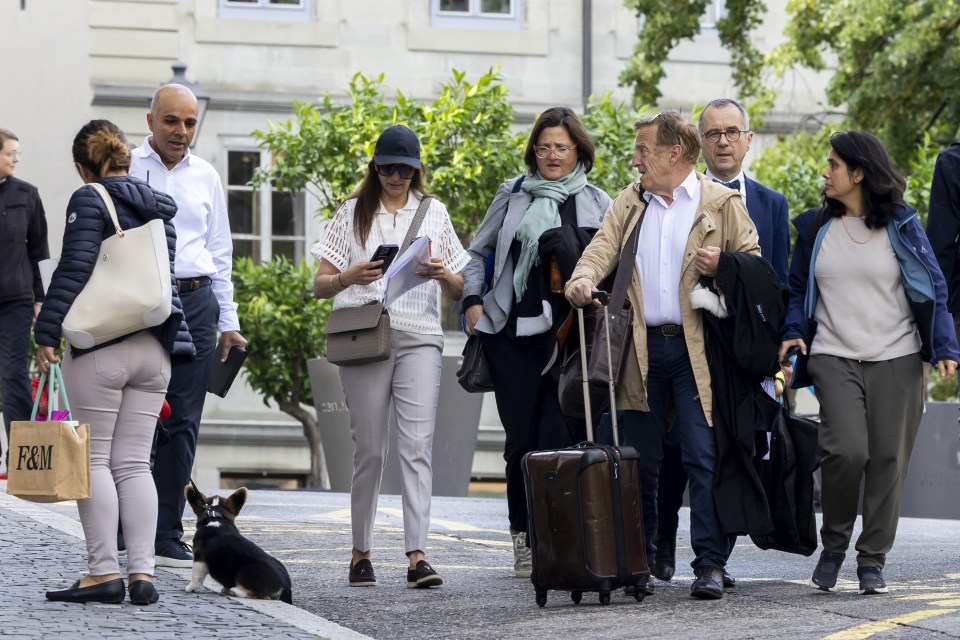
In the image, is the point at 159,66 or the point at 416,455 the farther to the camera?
the point at 159,66

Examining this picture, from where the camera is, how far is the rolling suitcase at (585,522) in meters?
6.88

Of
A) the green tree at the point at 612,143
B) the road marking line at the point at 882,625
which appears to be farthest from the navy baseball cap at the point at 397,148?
the green tree at the point at 612,143

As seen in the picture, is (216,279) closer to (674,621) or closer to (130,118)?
(674,621)

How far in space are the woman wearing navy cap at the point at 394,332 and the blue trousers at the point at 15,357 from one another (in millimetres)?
4190

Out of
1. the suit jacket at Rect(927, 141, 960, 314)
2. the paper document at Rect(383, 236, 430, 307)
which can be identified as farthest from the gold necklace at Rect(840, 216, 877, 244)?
the paper document at Rect(383, 236, 430, 307)

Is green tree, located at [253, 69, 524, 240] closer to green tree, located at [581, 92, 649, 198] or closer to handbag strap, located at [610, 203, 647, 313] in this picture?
green tree, located at [581, 92, 649, 198]

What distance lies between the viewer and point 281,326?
62.4 feet

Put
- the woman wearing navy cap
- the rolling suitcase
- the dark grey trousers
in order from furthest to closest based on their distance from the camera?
the woman wearing navy cap < the dark grey trousers < the rolling suitcase

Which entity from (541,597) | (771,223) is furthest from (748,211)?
(541,597)

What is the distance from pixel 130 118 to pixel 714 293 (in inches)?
682

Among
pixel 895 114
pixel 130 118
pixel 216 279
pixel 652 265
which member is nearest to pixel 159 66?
pixel 130 118

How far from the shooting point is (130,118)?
23.5 metres

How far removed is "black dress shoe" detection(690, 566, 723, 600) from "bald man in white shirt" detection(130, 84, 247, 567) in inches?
96.1

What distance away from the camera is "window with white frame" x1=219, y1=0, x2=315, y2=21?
78.5 ft
